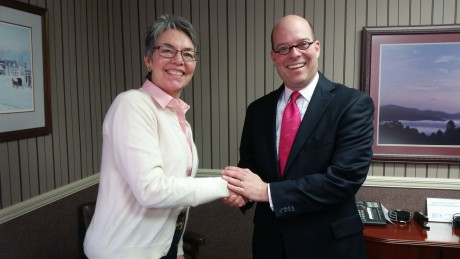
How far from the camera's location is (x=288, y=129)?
1.63 m

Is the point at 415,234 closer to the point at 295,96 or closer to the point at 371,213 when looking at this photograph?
the point at 371,213

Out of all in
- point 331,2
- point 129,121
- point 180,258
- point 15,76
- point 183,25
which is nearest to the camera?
point 129,121

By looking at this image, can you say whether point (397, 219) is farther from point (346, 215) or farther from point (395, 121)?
point (346, 215)

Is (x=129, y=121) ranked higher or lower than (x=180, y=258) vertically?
higher

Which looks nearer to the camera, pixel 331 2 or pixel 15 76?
pixel 15 76

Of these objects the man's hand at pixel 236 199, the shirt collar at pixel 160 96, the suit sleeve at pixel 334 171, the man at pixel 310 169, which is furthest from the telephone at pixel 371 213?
the shirt collar at pixel 160 96

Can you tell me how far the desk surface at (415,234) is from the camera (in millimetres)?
2066

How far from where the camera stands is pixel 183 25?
1.52 meters

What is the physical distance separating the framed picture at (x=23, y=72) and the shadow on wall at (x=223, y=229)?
1.24 meters

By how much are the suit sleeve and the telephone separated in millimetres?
835

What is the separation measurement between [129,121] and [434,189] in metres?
2.06

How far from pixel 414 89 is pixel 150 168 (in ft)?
6.12

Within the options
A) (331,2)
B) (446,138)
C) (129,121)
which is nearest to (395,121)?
(446,138)

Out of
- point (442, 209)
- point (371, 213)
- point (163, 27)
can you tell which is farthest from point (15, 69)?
point (442, 209)
